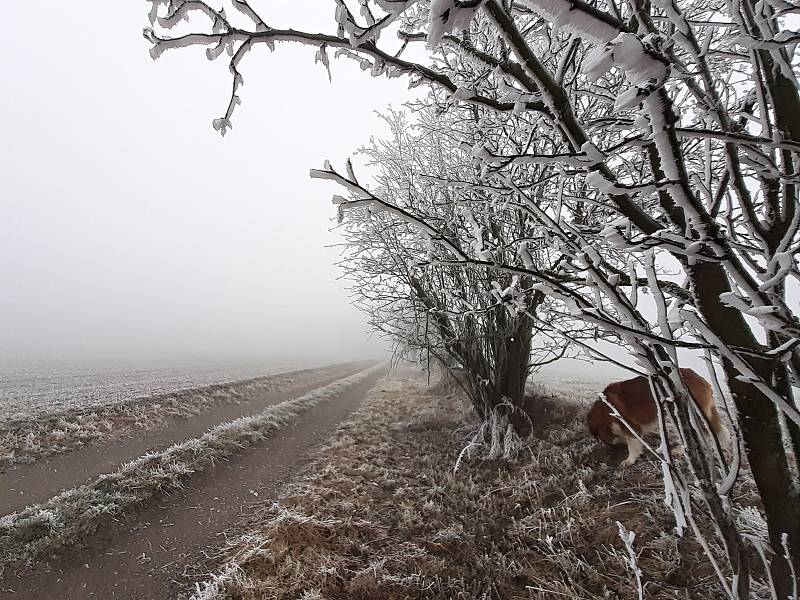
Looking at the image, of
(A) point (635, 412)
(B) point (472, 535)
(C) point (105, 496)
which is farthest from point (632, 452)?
(C) point (105, 496)

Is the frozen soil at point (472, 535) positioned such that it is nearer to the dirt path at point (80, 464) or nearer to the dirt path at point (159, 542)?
the dirt path at point (159, 542)

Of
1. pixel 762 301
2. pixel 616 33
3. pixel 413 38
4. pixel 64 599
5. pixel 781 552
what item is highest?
pixel 413 38

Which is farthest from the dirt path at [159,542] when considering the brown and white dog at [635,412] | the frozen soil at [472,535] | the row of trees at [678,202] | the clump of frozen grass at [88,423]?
the brown and white dog at [635,412]

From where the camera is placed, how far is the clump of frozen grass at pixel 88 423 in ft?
23.9

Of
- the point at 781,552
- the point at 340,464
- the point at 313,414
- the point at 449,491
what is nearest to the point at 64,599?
the point at 340,464

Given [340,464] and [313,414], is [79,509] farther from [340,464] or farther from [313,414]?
[313,414]

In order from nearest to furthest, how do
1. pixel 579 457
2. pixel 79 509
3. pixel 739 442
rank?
pixel 739 442, pixel 79 509, pixel 579 457

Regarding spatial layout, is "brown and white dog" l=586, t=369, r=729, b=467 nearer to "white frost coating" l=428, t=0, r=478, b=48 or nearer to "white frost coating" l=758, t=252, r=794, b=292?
"white frost coating" l=758, t=252, r=794, b=292

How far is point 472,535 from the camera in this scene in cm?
465

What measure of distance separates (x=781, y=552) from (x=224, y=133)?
2709 millimetres

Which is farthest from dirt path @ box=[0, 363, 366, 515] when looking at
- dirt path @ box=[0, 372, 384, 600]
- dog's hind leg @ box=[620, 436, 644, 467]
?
dog's hind leg @ box=[620, 436, 644, 467]

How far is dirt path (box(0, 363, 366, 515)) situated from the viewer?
5812 mm

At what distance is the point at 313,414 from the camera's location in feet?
41.4

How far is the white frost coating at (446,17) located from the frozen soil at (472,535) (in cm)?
359
